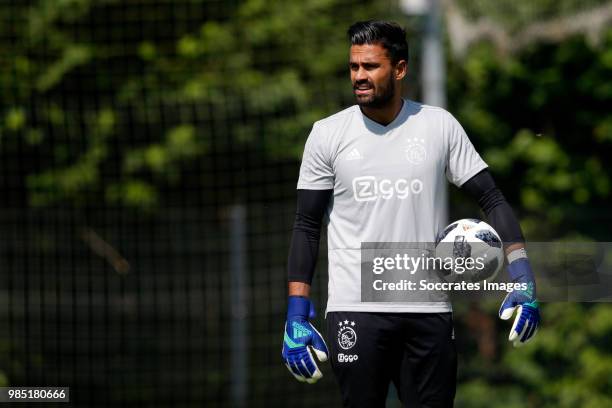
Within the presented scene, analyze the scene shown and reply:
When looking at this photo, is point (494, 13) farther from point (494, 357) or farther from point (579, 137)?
point (494, 357)

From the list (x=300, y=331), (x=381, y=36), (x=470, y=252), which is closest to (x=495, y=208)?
(x=470, y=252)

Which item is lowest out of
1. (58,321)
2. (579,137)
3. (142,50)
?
(58,321)

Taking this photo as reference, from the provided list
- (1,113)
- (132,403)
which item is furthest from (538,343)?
(1,113)

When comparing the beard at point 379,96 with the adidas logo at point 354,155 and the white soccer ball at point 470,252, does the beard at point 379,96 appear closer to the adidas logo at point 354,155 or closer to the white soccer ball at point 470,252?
the adidas logo at point 354,155

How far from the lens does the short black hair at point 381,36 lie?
16.1 ft

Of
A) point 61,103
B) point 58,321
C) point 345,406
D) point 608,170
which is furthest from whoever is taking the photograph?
point 608,170

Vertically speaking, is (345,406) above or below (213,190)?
below

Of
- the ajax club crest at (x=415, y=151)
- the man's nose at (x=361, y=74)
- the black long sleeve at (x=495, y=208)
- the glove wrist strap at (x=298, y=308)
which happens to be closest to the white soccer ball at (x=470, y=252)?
the black long sleeve at (x=495, y=208)

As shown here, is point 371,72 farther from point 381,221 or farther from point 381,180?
point 381,221

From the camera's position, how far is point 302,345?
491cm

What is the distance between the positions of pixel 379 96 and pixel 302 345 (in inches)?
43.1

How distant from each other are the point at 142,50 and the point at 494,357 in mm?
4884

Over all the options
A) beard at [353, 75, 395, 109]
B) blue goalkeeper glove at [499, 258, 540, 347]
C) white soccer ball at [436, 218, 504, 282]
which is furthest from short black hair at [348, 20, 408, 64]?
blue goalkeeper glove at [499, 258, 540, 347]

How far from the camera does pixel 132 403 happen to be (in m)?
10.4
